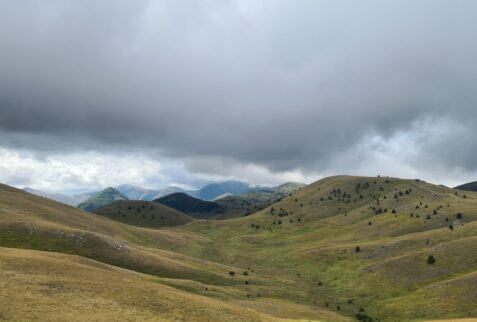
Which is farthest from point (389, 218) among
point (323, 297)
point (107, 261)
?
point (107, 261)

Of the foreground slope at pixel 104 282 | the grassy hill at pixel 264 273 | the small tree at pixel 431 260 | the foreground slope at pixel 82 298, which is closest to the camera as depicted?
the foreground slope at pixel 82 298

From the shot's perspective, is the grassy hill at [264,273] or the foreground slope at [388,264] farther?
the foreground slope at [388,264]

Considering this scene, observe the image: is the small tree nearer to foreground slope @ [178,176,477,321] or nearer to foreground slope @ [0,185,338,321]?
foreground slope @ [178,176,477,321]

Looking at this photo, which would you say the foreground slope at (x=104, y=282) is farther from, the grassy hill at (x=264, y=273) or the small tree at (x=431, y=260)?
the small tree at (x=431, y=260)

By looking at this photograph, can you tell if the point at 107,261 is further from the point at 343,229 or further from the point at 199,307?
the point at 343,229

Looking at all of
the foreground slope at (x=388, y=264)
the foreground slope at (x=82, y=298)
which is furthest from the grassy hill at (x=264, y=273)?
the foreground slope at (x=388, y=264)

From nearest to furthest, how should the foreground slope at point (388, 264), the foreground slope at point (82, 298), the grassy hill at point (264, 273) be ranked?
the foreground slope at point (82, 298) < the grassy hill at point (264, 273) < the foreground slope at point (388, 264)

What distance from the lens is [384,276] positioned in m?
98.2

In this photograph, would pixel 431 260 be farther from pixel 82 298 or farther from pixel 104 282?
pixel 82 298

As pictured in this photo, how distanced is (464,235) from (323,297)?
156 feet

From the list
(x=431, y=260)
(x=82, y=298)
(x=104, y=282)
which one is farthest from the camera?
(x=431, y=260)

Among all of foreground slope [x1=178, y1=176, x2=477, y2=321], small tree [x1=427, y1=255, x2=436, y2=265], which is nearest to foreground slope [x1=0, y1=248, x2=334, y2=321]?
foreground slope [x1=178, y1=176, x2=477, y2=321]

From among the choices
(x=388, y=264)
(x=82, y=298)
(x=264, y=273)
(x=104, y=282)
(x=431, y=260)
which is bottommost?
(x=82, y=298)

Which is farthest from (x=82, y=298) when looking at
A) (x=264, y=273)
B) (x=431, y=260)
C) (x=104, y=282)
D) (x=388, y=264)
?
(x=431, y=260)
